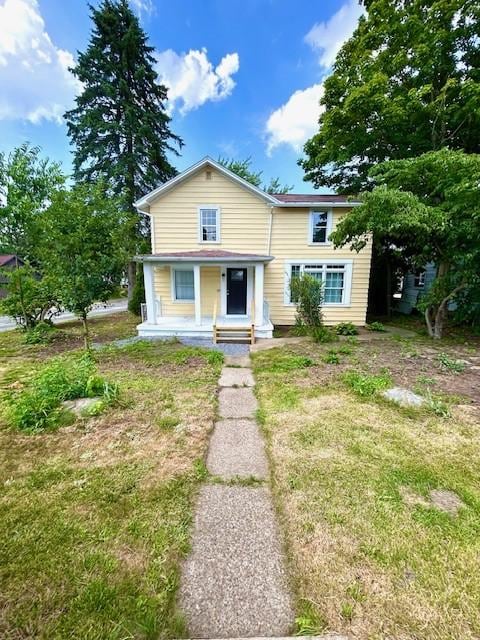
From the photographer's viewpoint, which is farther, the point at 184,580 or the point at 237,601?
the point at 184,580

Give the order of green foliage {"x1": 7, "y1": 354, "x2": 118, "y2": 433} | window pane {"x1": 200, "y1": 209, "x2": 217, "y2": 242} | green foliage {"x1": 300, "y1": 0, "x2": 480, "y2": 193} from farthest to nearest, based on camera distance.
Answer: window pane {"x1": 200, "y1": 209, "x2": 217, "y2": 242} → green foliage {"x1": 300, "y1": 0, "x2": 480, "y2": 193} → green foliage {"x1": 7, "y1": 354, "x2": 118, "y2": 433}

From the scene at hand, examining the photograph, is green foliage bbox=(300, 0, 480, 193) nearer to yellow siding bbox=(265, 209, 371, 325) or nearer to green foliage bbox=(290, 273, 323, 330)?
yellow siding bbox=(265, 209, 371, 325)

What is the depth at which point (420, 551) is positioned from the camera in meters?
2.04

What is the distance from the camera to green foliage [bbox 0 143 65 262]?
8609 millimetres

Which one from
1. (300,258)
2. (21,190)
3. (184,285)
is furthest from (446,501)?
(21,190)

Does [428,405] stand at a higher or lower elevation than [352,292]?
lower

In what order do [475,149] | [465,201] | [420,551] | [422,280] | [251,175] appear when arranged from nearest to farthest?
1. [420,551]
2. [465,201]
3. [475,149]
4. [422,280]
5. [251,175]

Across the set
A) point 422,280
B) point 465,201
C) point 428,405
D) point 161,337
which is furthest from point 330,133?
point 428,405

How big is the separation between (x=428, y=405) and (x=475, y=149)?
1223 cm

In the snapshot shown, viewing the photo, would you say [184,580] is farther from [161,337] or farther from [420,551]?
[161,337]

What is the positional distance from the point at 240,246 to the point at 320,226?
3398 millimetres

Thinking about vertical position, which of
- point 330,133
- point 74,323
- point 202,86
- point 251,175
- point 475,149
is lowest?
point 74,323

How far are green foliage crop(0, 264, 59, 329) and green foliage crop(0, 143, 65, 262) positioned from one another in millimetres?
863

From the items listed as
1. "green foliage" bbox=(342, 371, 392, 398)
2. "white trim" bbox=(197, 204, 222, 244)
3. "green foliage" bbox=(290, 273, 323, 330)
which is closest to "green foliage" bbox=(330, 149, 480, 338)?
"green foliage" bbox=(290, 273, 323, 330)
